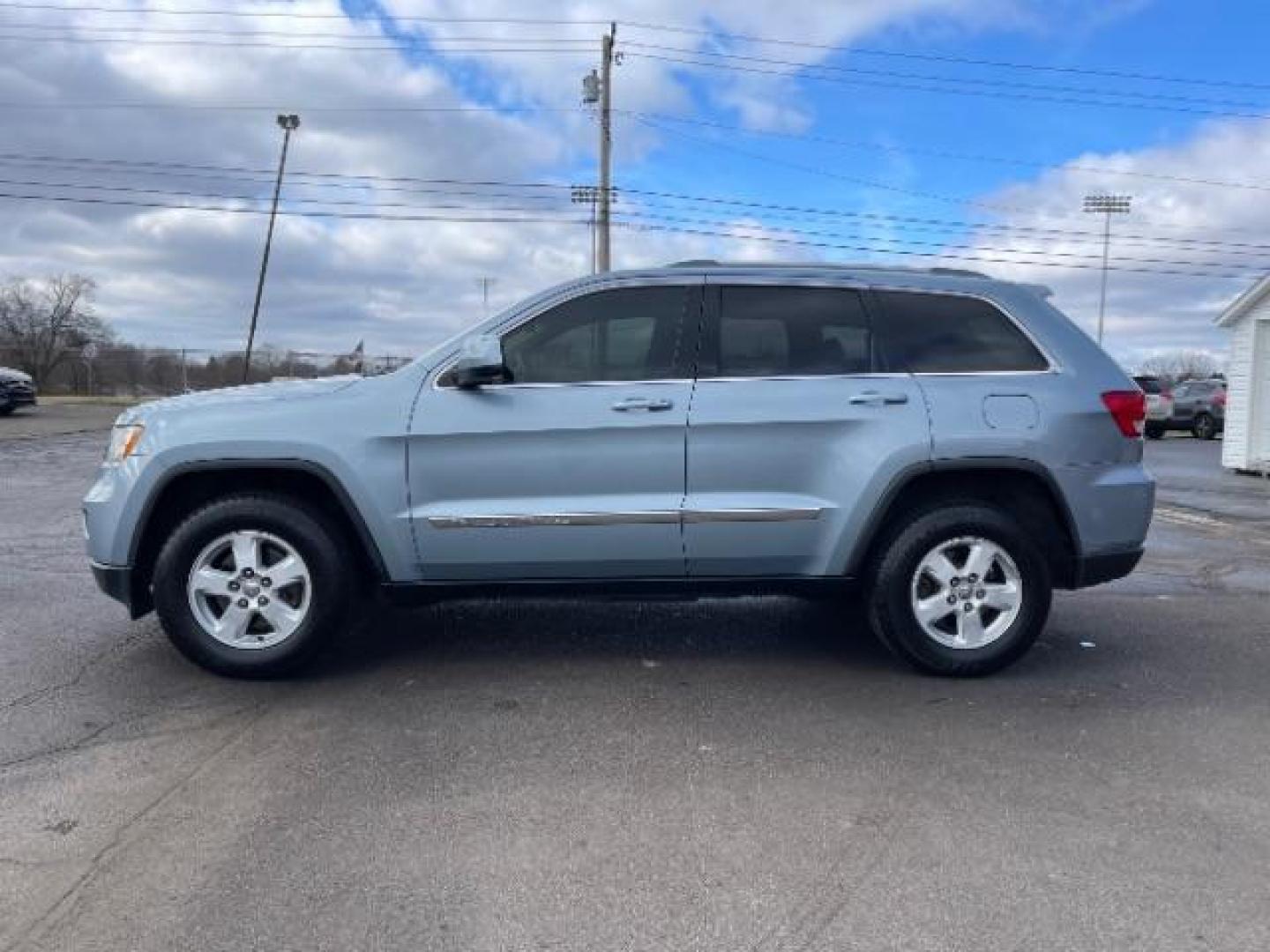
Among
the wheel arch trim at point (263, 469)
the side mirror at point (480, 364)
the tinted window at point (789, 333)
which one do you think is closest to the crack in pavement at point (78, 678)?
the wheel arch trim at point (263, 469)

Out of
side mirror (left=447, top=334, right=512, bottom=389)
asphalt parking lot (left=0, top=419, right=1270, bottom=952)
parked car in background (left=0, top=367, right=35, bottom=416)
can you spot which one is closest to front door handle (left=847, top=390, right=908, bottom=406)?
asphalt parking lot (left=0, top=419, right=1270, bottom=952)

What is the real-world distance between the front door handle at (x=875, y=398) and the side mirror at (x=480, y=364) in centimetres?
161

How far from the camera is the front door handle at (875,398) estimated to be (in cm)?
495

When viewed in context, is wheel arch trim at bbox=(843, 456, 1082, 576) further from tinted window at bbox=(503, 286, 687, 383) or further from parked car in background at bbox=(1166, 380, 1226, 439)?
parked car in background at bbox=(1166, 380, 1226, 439)

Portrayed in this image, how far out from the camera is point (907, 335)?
16.8 ft

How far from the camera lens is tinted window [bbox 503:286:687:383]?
4.97 meters

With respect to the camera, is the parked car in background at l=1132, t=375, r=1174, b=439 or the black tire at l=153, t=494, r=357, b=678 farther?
the parked car in background at l=1132, t=375, r=1174, b=439

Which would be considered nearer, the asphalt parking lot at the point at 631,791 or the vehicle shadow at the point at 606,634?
the asphalt parking lot at the point at 631,791

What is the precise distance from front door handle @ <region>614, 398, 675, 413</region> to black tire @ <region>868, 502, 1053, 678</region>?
1.25 meters

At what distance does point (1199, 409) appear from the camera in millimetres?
29844

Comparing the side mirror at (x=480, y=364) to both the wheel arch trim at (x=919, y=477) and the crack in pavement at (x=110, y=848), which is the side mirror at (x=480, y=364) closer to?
the crack in pavement at (x=110, y=848)

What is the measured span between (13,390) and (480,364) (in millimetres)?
28612

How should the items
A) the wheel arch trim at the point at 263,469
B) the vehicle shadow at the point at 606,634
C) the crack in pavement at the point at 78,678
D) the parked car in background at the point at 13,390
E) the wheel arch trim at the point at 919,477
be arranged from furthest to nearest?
the parked car in background at the point at 13,390 < the vehicle shadow at the point at 606,634 < the wheel arch trim at the point at 919,477 < the wheel arch trim at the point at 263,469 < the crack in pavement at the point at 78,678

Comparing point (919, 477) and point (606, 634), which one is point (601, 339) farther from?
point (606, 634)
